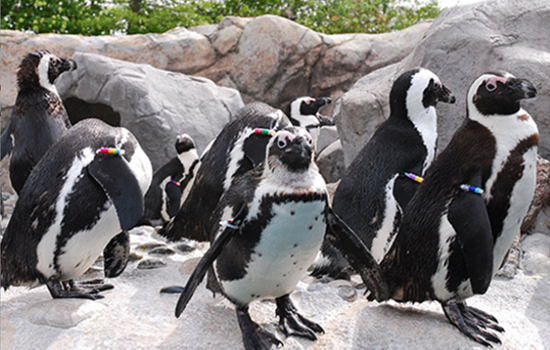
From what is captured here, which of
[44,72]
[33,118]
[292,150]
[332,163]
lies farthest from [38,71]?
[332,163]

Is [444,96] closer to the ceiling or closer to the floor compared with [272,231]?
closer to the ceiling

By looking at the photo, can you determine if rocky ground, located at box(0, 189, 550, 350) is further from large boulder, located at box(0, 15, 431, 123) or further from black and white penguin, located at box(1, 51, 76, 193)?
large boulder, located at box(0, 15, 431, 123)

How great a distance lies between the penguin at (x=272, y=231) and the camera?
2076 mm

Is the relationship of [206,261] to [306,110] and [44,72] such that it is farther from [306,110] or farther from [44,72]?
[306,110]

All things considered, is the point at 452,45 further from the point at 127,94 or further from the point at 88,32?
the point at 88,32

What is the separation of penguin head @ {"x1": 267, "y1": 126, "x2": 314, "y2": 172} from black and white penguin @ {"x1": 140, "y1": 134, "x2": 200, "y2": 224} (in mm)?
3049

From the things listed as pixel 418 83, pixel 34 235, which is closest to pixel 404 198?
pixel 418 83

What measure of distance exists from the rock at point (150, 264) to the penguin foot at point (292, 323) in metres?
1.24

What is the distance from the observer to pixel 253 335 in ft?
7.43

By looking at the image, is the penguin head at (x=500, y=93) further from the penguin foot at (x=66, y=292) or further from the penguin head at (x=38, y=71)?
the penguin head at (x=38, y=71)

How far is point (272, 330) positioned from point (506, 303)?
1.29 m

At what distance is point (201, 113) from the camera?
665 centimetres

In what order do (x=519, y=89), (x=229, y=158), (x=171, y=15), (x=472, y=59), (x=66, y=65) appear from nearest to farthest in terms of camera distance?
(x=519, y=89) < (x=229, y=158) < (x=66, y=65) < (x=472, y=59) < (x=171, y=15)

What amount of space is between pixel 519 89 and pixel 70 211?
202 centimetres
